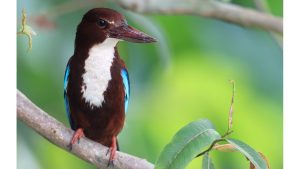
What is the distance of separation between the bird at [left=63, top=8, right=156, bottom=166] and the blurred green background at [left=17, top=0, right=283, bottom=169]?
0.20 feet

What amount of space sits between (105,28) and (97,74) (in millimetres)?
90

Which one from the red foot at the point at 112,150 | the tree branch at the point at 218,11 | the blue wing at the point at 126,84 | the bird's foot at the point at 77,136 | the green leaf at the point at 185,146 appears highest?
the tree branch at the point at 218,11

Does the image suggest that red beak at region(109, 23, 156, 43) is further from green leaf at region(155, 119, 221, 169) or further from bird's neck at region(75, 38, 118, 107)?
green leaf at region(155, 119, 221, 169)

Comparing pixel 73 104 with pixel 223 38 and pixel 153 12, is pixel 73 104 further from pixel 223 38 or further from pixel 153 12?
pixel 223 38

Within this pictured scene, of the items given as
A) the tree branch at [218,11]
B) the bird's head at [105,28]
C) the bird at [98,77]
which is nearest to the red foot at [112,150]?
the bird at [98,77]

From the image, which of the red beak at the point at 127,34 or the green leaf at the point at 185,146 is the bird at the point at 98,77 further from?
the green leaf at the point at 185,146

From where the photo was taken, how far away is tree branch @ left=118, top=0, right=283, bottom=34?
1.42m

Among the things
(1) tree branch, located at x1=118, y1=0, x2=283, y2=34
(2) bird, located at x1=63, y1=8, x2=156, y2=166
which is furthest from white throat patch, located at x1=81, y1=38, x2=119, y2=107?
(1) tree branch, located at x1=118, y1=0, x2=283, y2=34

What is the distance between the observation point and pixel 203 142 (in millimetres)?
999

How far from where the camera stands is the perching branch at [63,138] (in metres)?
1.09

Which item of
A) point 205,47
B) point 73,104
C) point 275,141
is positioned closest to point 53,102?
point 73,104

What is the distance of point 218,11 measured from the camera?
143 centimetres

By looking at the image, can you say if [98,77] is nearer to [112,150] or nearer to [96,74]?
[96,74]

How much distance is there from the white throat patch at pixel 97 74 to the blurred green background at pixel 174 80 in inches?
3.4
